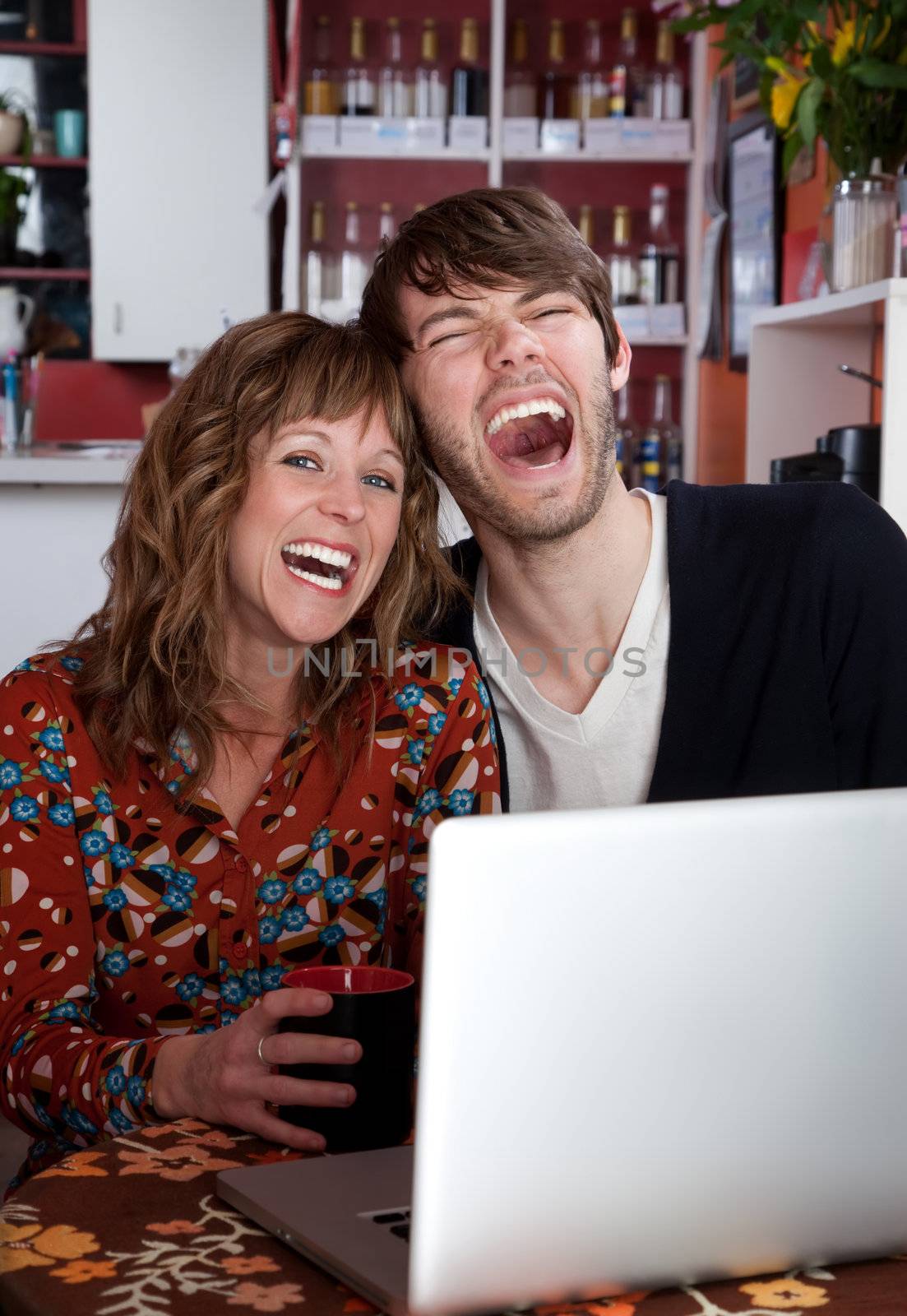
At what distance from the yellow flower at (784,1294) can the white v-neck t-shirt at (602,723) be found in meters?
0.67

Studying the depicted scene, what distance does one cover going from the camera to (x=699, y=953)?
2.05 ft

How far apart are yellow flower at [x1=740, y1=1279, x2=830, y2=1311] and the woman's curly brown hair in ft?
2.28

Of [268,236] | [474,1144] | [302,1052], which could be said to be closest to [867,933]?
[474,1144]

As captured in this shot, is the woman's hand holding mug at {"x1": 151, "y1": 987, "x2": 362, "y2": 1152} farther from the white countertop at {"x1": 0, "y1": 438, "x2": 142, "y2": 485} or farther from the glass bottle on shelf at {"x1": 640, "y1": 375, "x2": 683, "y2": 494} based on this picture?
the glass bottle on shelf at {"x1": 640, "y1": 375, "x2": 683, "y2": 494}

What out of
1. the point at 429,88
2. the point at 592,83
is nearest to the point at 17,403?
the point at 429,88

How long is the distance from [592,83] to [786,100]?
2233mm

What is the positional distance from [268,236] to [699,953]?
17.7 feet

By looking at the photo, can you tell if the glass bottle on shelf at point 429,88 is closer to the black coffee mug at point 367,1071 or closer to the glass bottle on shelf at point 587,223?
the glass bottle on shelf at point 587,223

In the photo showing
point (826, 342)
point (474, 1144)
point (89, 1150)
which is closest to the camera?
point (474, 1144)

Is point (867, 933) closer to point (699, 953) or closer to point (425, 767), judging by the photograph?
point (699, 953)

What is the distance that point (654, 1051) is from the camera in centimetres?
63

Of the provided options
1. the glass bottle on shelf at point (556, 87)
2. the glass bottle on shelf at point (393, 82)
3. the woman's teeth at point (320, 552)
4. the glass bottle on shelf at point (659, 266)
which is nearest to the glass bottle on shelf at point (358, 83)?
the glass bottle on shelf at point (393, 82)

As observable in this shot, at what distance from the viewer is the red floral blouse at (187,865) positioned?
116 cm

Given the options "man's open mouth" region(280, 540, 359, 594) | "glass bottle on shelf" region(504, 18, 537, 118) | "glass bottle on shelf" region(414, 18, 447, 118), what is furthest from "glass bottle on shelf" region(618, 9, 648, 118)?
"man's open mouth" region(280, 540, 359, 594)
